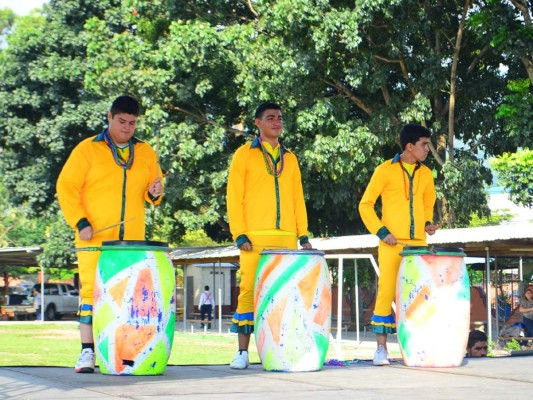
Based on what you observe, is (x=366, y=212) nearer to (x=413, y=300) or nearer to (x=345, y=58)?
(x=413, y=300)

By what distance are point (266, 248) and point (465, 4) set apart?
1731 cm

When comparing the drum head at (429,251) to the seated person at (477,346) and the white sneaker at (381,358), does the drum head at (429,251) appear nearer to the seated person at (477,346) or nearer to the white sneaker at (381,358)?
the white sneaker at (381,358)

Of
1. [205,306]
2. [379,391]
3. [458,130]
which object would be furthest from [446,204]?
[379,391]

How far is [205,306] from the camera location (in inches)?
1490

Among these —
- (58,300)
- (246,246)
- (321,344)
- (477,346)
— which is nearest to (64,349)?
(477,346)

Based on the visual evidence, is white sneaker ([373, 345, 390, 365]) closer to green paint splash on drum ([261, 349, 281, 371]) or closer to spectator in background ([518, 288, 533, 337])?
green paint splash on drum ([261, 349, 281, 371])

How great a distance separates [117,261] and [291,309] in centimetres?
129

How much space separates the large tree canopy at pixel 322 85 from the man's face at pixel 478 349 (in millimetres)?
11072

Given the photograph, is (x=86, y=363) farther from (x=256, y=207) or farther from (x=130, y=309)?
(x=256, y=207)

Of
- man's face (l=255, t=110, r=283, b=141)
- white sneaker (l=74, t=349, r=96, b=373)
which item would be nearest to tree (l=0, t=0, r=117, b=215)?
man's face (l=255, t=110, r=283, b=141)

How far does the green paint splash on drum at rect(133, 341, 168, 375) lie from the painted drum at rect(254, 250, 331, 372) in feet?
2.60

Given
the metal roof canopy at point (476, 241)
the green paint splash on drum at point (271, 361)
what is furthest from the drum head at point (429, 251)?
the metal roof canopy at point (476, 241)

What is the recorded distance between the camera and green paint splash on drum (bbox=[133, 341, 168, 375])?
23.0ft

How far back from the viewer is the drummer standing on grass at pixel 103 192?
7324 mm
